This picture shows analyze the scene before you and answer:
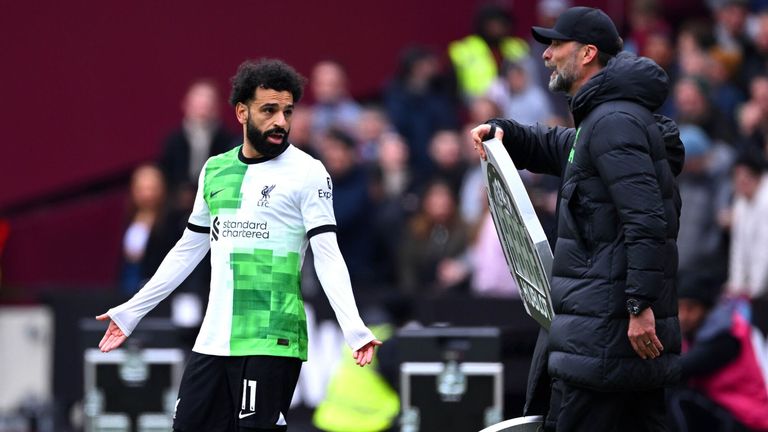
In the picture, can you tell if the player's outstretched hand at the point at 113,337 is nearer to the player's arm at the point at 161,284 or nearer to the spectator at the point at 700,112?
the player's arm at the point at 161,284

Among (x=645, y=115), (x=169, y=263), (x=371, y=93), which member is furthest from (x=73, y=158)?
(x=645, y=115)

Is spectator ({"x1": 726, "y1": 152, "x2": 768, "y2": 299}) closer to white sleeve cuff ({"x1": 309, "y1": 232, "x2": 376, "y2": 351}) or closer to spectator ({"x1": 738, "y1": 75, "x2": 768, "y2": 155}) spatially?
spectator ({"x1": 738, "y1": 75, "x2": 768, "y2": 155})

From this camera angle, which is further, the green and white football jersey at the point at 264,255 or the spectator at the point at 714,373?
the spectator at the point at 714,373

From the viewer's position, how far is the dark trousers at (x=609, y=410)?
23.0ft

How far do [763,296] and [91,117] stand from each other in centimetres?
843

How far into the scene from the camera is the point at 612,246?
22.7 feet

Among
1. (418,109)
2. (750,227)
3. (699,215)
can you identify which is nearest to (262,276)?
(750,227)

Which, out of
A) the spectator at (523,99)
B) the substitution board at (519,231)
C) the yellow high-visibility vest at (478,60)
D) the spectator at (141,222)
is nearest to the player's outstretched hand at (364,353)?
the substitution board at (519,231)

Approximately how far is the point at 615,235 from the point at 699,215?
22.0 ft

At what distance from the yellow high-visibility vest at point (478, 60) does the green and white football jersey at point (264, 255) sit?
940 cm

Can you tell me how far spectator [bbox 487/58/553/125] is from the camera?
15531 millimetres

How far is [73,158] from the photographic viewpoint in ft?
59.3

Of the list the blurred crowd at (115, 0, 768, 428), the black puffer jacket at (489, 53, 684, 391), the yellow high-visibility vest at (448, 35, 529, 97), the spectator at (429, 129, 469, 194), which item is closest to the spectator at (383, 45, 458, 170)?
the blurred crowd at (115, 0, 768, 428)

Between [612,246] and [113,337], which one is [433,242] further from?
[612,246]
